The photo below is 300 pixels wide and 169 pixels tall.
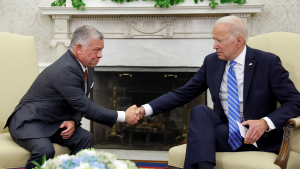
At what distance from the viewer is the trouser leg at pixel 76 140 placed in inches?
67.1

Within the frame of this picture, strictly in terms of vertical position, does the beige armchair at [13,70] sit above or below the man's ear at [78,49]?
below

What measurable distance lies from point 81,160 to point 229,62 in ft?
4.19

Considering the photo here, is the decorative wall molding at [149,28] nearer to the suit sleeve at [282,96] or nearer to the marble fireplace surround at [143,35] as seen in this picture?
the marble fireplace surround at [143,35]

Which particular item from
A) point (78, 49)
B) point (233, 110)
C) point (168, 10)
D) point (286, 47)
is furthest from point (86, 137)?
point (168, 10)

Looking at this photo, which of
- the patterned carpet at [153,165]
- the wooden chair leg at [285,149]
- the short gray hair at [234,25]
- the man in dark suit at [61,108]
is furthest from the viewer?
the patterned carpet at [153,165]

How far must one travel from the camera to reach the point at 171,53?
3115mm

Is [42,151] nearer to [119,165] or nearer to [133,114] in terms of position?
[133,114]

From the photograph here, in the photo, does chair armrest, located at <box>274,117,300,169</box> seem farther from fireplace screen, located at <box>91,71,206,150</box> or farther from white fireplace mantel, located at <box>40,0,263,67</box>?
fireplace screen, located at <box>91,71,206,150</box>

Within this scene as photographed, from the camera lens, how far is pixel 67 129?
168cm

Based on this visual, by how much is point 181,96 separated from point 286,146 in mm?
785

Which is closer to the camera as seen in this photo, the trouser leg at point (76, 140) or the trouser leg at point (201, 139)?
the trouser leg at point (201, 139)

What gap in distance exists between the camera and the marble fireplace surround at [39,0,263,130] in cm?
306

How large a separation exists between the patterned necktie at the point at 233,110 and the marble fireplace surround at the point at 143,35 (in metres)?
1.43

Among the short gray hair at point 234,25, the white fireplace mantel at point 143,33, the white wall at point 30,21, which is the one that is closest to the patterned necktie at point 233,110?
the short gray hair at point 234,25
